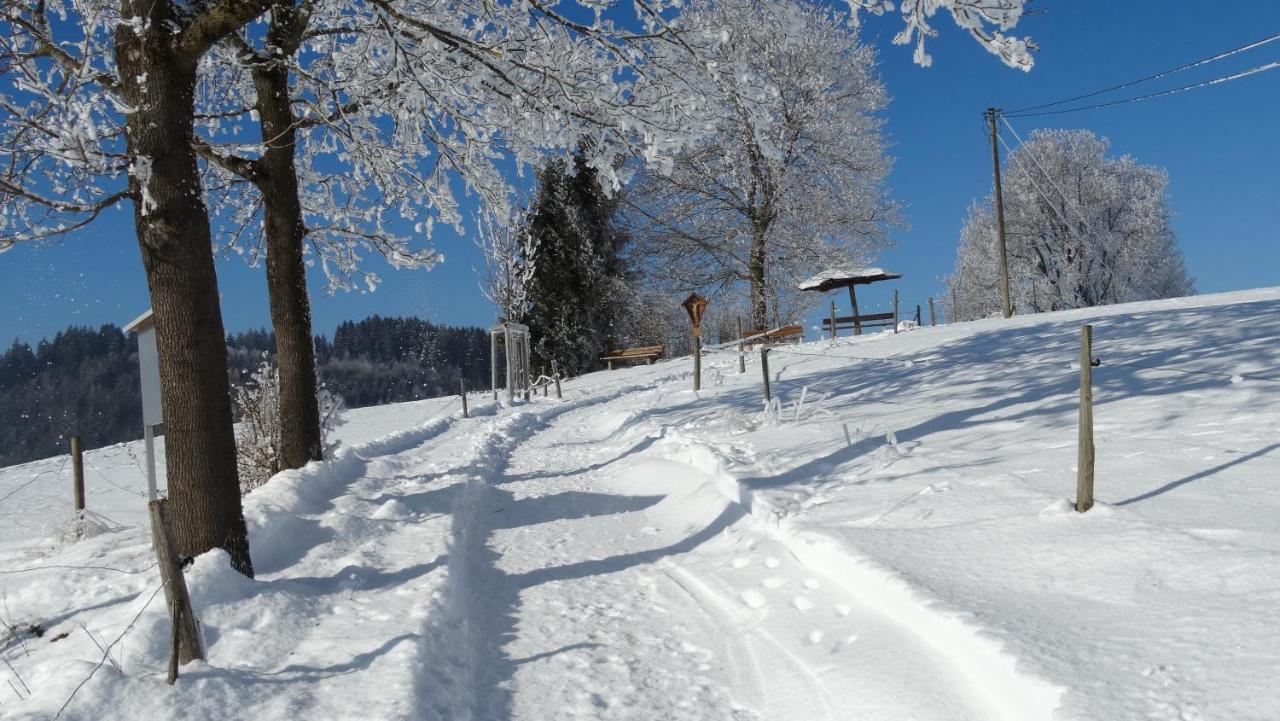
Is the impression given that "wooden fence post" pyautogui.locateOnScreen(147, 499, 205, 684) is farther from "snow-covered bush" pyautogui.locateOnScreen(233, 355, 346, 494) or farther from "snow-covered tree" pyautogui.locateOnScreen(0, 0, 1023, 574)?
"snow-covered bush" pyautogui.locateOnScreen(233, 355, 346, 494)

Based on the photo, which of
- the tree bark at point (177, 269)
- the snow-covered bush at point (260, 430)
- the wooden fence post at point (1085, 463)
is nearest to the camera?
A: the wooden fence post at point (1085, 463)

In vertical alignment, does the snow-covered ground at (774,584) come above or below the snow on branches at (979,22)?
below

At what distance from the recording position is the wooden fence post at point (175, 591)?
3.32m

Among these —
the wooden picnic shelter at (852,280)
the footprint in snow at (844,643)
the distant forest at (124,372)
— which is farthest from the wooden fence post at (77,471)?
the distant forest at (124,372)

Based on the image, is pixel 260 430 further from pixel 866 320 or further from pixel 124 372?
pixel 124 372

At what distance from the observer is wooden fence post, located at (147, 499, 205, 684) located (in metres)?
3.32

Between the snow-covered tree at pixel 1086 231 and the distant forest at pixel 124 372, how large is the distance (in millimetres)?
31115

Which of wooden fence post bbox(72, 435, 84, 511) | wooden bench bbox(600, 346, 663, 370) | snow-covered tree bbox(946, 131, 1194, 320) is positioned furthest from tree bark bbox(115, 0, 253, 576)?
snow-covered tree bbox(946, 131, 1194, 320)

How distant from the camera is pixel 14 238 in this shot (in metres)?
4.74

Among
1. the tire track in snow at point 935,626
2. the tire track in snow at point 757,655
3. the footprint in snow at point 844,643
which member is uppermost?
the tire track in snow at point 935,626

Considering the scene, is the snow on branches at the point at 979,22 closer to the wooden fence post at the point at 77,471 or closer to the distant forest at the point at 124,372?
the wooden fence post at the point at 77,471

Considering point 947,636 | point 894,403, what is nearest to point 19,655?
point 947,636

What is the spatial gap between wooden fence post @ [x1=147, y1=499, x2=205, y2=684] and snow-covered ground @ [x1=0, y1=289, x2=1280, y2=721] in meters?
0.10

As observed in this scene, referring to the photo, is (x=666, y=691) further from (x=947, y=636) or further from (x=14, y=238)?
(x=14, y=238)
